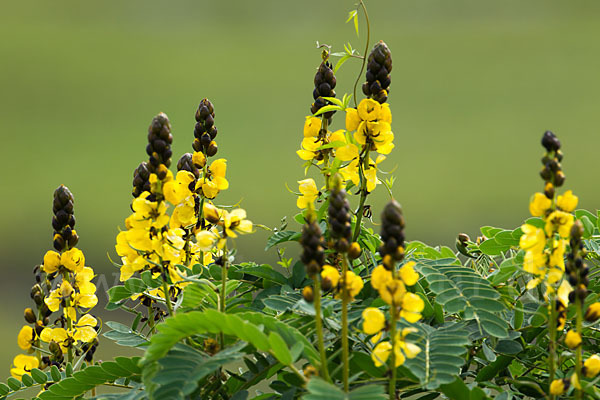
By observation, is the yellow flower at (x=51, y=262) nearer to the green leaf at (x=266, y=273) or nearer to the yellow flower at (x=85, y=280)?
the yellow flower at (x=85, y=280)

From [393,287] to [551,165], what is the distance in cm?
20

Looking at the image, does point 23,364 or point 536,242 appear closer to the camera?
point 536,242

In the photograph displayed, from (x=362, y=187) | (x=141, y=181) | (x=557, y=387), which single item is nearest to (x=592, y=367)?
(x=557, y=387)

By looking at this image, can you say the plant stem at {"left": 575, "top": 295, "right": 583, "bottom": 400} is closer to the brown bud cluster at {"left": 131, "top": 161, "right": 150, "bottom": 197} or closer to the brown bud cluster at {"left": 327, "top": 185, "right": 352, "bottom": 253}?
the brown bud cluster at {"left": 327, "top": 185, "right": 352, "bottom": 253}

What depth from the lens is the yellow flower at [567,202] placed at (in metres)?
0.63

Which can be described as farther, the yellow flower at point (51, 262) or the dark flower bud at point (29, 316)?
the dark flower bud at point (29, 316)

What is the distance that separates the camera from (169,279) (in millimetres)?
877

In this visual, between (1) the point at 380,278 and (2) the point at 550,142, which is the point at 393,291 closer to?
(1) the point at 380,278

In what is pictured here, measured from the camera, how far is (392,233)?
1.90 ft

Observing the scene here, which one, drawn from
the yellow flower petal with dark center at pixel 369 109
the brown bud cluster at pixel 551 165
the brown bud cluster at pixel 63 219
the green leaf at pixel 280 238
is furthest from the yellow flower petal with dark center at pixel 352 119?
the brown bud cluster at pixel 63 219

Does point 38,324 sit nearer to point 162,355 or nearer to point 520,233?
point 162,355

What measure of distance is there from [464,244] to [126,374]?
589 mm

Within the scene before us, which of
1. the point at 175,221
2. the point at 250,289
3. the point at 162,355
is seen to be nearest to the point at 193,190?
the point at 175,221

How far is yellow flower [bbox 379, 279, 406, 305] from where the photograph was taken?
23.2 inches
